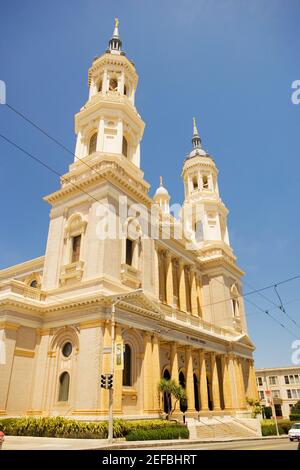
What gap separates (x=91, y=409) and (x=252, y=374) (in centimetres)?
2887

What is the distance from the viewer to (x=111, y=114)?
35.0m

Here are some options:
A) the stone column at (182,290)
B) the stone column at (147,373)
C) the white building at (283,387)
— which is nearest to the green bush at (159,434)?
the stone column at (147,373)

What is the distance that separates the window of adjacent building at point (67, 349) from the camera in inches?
1004

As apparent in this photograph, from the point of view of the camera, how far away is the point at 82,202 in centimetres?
3084

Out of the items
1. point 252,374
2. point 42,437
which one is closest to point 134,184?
point 42,437

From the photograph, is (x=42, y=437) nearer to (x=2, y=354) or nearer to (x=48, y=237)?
(x=2, y=354)

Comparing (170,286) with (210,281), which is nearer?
(170,286)

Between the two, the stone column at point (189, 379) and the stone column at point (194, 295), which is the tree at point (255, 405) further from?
the stone column at point (189, 379)

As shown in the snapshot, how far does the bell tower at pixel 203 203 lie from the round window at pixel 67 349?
2646 centimetres

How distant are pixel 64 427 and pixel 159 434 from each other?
588cm

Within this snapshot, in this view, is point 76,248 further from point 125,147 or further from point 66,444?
point 66,444

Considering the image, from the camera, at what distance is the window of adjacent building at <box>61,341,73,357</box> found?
2551 centimetres

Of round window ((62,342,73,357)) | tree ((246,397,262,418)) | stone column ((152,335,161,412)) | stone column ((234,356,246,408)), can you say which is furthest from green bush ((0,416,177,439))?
tree ((246,397,262,418))

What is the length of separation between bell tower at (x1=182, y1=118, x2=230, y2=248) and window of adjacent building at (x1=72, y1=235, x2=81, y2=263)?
857 inches
